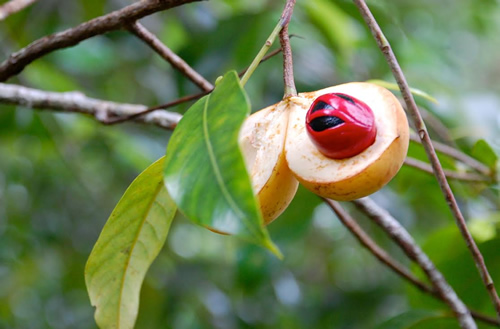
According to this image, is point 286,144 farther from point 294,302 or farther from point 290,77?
point 294,302

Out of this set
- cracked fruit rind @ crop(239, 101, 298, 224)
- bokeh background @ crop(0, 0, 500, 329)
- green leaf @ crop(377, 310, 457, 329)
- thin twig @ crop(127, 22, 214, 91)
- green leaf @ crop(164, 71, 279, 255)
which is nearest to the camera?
green leaf @ crop(164, 71, 279, 255)

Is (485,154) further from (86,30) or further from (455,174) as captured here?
(86,30)

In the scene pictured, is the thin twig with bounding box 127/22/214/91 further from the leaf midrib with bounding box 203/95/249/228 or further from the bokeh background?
the bokeh background

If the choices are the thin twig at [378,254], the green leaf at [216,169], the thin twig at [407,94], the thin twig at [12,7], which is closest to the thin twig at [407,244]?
the thin twig at [378,254]

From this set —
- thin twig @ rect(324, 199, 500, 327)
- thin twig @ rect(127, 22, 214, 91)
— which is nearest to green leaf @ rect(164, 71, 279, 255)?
thin twig @ rect(127, 22, 214, 91)

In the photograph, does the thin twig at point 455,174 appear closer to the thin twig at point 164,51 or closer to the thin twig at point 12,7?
the thin twig at point 164,51

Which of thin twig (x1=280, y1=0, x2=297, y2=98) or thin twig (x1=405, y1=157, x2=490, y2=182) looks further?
thin twig (x1=405, y1=157, x2=490, y2=182)

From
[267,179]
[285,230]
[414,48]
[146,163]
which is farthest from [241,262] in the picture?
[414,48]
